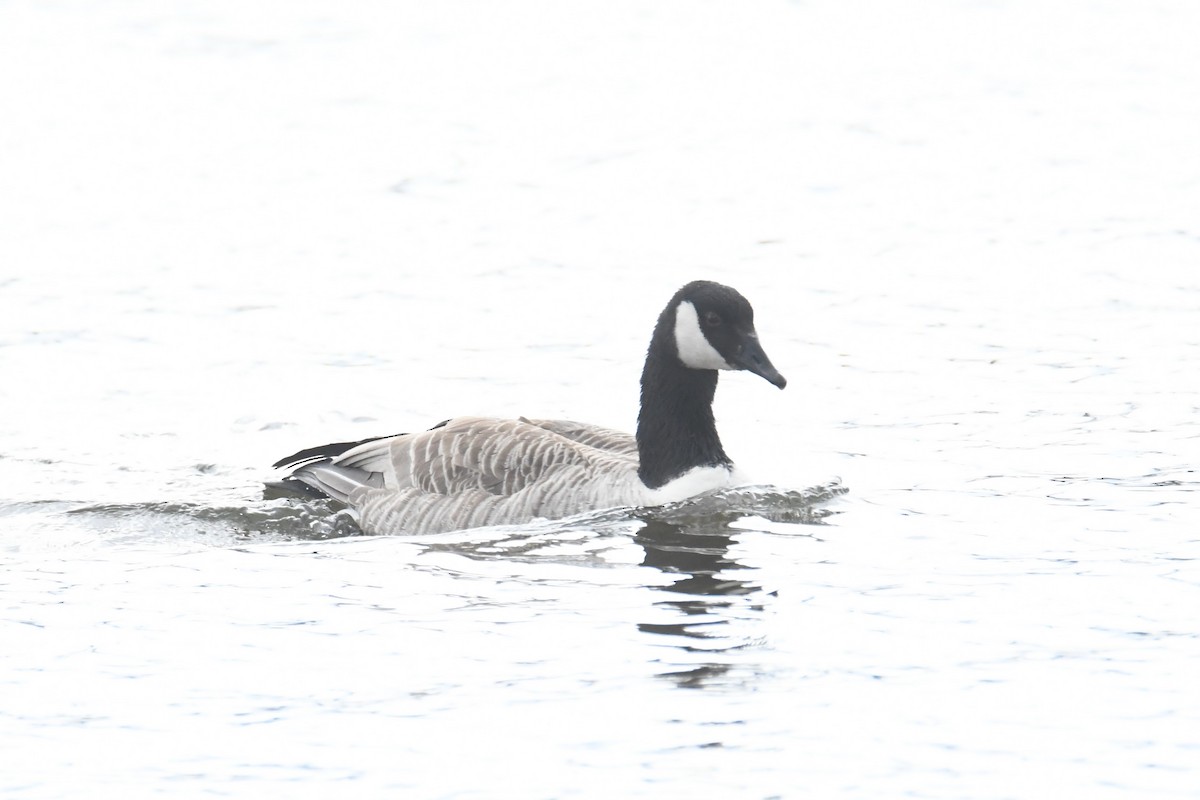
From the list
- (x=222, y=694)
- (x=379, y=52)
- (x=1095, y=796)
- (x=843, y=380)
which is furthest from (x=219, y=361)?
(x=379, y=52)

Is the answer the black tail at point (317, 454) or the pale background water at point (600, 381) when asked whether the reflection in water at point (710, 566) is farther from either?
the black tail at point (317, 454)

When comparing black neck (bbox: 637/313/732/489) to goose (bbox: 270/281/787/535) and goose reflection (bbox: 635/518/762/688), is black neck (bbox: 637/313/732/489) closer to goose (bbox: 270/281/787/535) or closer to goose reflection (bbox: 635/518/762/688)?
goose (bbox: 270/281/787/535)

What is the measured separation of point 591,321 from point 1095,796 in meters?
10.4

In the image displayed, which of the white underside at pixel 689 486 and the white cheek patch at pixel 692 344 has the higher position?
the white cheek patch at pixel 692 344

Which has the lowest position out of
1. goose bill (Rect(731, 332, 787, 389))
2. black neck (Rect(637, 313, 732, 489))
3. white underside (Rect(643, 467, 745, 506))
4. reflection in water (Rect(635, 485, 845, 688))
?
reflection in water (Rect(635, 485, 845, 688))

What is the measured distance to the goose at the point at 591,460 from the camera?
11797 mm

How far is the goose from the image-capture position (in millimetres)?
11797

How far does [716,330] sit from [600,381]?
3.85 m

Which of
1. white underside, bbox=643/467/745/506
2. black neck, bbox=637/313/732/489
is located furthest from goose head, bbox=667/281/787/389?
white underside, bbox=643/467/745/506

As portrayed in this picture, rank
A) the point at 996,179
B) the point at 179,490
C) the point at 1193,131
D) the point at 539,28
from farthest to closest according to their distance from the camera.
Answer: the point at 539,28 → the point at 1193,131 → the point at 996,179 → the point at 179,490

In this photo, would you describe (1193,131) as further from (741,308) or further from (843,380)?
(741,308)

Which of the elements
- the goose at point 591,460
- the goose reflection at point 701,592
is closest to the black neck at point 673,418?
the goose at point 591,460

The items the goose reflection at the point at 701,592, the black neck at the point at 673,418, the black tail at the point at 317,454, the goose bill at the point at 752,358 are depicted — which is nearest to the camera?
the goose reflection at the point at 701,592

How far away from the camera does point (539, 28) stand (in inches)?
1170
